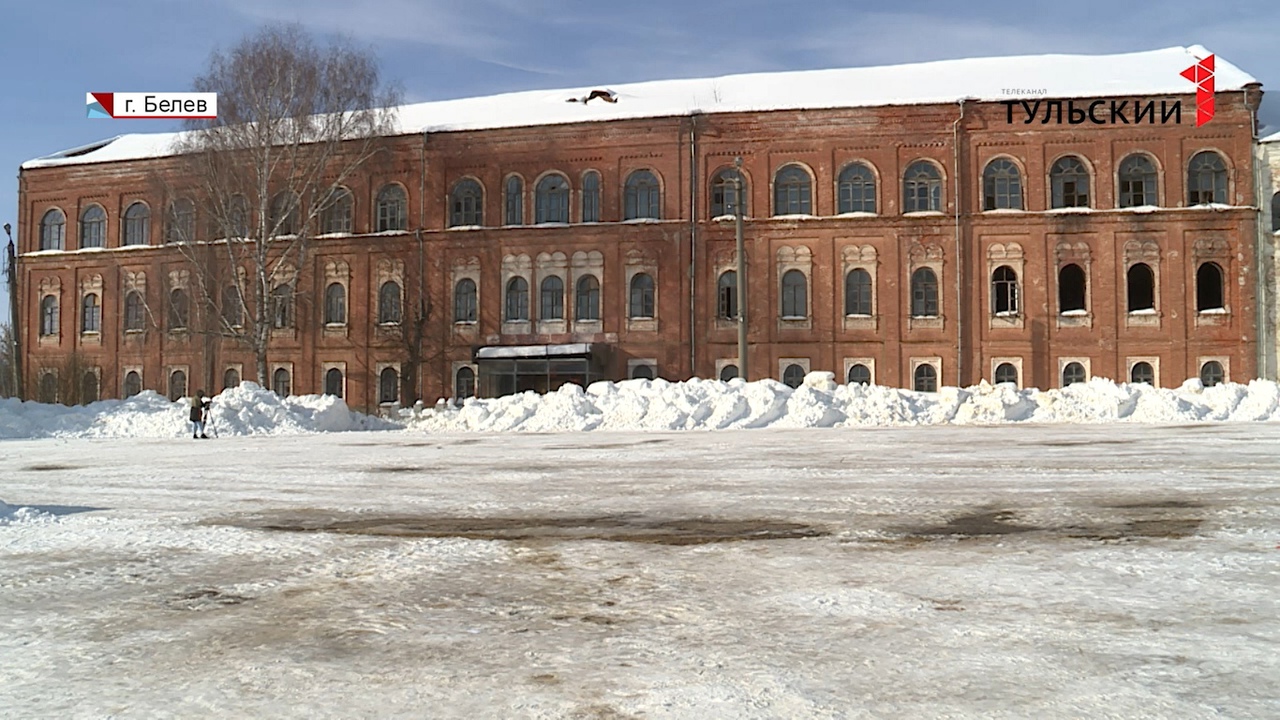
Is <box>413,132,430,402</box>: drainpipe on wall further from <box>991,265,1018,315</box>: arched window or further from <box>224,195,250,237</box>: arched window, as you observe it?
<box>991,265,1018,315</box>: arched window

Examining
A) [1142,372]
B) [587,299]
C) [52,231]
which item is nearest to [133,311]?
[52,231]

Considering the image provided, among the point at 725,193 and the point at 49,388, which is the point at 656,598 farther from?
the point at 49,388

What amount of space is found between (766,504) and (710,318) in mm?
27288

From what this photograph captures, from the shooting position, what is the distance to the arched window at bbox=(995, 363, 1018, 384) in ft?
112

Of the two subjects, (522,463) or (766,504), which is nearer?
(766,504)

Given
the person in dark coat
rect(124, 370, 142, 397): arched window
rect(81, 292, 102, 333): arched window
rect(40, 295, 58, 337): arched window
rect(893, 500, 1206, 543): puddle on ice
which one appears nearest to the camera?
rect(893, 500, 1206, 543): puddle on ice

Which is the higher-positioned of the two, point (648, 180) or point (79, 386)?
point (648, 180)

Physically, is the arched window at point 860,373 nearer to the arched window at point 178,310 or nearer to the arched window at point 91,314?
the arched window at point 178,310

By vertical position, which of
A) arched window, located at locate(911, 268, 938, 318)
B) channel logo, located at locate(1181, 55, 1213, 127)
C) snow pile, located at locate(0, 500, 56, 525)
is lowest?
snow pile, located at locate(0, 500, 56, 525)

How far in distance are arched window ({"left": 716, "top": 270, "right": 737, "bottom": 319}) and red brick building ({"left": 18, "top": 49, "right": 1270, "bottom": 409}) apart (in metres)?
0.13

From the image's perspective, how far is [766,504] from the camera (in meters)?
8.70

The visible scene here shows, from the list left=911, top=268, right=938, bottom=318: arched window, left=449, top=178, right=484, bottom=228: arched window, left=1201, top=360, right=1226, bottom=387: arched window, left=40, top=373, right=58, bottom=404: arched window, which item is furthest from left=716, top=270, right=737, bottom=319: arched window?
left=40, top=373, right=58, bottom=404: arched window

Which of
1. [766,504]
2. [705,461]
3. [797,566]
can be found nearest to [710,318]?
[705,461]

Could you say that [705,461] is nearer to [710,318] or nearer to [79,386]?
[710,318]
